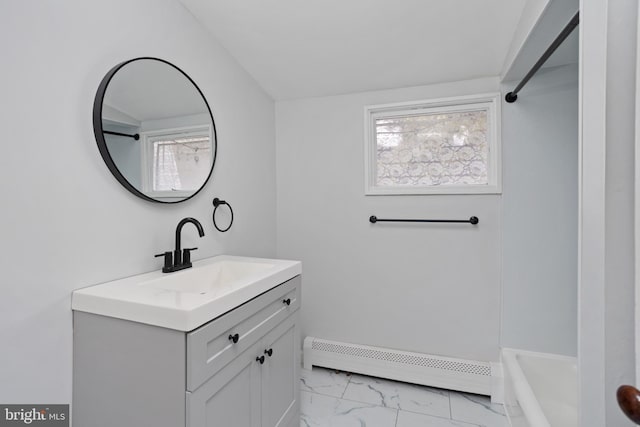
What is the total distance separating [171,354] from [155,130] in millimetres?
1035

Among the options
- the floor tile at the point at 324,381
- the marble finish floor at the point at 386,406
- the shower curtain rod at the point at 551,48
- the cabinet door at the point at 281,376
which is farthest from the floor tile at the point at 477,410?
the shower curtain rod at the point at 551,48

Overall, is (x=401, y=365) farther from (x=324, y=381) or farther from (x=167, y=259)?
(x=167, y=259)

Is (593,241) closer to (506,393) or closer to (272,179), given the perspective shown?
(506,393)

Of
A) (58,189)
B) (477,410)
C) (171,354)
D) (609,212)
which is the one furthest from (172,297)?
(477,410)

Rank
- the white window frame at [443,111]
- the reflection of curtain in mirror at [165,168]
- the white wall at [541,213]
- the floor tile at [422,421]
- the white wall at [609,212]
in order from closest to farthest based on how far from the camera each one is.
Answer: the white wall at [609,212], the reflection of curtain in mirror at [165,168], the floor tile at [422,421], the white wall at [541,213], the white window frame at [443,111]

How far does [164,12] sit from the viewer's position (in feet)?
4.75

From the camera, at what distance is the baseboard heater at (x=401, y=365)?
1896 millimetres

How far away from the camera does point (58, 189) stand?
1028 mm

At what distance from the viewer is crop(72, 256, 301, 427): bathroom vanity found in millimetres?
900

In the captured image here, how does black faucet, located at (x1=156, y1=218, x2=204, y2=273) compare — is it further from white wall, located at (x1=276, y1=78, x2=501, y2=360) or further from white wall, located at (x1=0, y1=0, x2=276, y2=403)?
white wall, located at (x1=276, y1=78, x2=501, y2=360)

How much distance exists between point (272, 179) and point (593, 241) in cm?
197

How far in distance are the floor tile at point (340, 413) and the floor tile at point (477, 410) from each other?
378 millimetres

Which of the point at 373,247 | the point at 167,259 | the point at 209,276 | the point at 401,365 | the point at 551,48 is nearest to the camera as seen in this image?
the point at 551,48

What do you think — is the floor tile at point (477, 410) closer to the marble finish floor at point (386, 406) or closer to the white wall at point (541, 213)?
the marble finish floor at point (386, 406)
